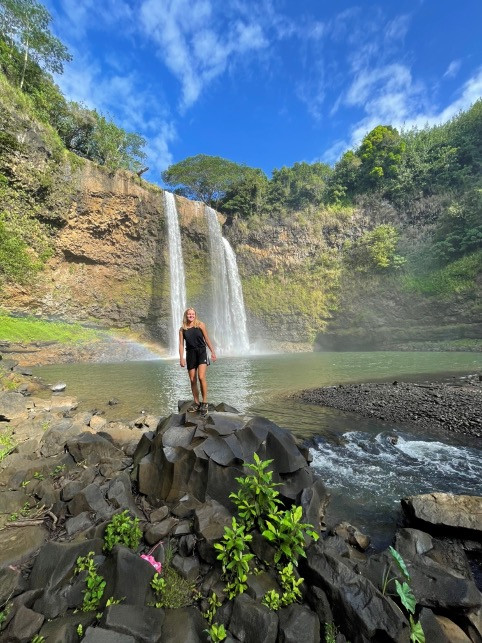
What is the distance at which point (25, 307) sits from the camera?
2584cm

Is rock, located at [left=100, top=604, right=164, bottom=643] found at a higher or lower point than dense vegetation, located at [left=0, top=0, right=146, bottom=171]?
lower

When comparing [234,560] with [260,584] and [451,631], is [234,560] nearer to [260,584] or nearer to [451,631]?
[260,584]

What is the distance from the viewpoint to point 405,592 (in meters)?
2.53

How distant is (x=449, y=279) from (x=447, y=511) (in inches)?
1453

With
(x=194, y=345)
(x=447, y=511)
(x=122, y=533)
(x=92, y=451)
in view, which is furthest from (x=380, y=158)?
(x=122, y=533)

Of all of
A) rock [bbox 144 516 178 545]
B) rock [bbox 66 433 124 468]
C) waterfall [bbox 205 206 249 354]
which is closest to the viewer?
rock [bbox 144 516 178 545]

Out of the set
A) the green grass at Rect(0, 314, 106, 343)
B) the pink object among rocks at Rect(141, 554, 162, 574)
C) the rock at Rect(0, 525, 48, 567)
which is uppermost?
the green grass at Rect(0, 314, 106, 343)

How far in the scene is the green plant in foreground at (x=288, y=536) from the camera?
264 centimetres

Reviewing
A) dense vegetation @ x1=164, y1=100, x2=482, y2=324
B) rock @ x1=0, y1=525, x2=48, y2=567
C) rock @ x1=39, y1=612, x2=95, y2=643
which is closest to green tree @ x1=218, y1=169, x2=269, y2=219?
dense vegetation @ x1=164, y1=100, x2=482, y2=324

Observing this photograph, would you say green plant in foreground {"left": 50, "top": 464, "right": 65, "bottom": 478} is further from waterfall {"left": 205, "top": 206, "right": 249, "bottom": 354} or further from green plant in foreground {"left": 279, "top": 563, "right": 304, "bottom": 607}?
waterfall {"left": 205, "top": 206, "right": 249, "bottom": 354}

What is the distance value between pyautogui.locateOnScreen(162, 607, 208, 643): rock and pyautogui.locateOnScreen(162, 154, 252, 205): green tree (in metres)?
49.3

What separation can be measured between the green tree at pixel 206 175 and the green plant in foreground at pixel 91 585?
4898 centimetres

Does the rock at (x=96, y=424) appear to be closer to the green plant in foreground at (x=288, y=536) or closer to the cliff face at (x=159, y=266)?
the green plant in foreground at (x=288, y=536)

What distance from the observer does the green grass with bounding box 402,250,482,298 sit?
31641mm
